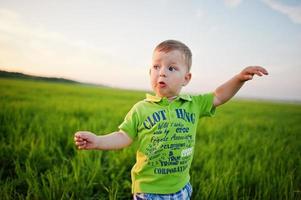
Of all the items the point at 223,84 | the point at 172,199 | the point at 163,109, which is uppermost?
the point at 223,84

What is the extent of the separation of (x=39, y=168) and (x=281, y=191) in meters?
2.18

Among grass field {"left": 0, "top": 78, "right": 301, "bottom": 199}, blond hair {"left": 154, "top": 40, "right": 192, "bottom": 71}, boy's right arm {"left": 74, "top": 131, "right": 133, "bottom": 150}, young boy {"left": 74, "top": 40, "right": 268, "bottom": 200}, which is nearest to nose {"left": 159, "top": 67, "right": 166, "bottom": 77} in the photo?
young boy {"left": 74, "top": 40, "right": 268, "bottom": 200}

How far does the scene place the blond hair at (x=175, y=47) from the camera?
159 cm

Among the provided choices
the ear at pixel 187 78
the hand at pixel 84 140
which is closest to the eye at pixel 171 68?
the ear at pixel 187 78

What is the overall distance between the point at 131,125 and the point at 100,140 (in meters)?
0.23

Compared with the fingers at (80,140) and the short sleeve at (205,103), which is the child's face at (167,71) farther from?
the fingers at (80,140)

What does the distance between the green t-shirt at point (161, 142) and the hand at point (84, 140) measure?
24 cm

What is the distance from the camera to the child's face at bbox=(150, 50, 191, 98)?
1.55 metres

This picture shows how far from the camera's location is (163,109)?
1.61 m

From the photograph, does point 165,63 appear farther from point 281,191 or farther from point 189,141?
point 281,191

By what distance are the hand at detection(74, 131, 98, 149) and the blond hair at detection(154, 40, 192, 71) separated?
64cm

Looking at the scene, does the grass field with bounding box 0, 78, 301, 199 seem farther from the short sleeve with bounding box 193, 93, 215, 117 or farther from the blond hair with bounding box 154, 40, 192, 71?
the blond hair with bounding box 154, 40, 192, 71

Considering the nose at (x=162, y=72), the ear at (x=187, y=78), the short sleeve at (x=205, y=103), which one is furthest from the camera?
the short sleeve at (x=205, y=103)

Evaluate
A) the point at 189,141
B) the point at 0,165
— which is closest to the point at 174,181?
the point at 189,141
